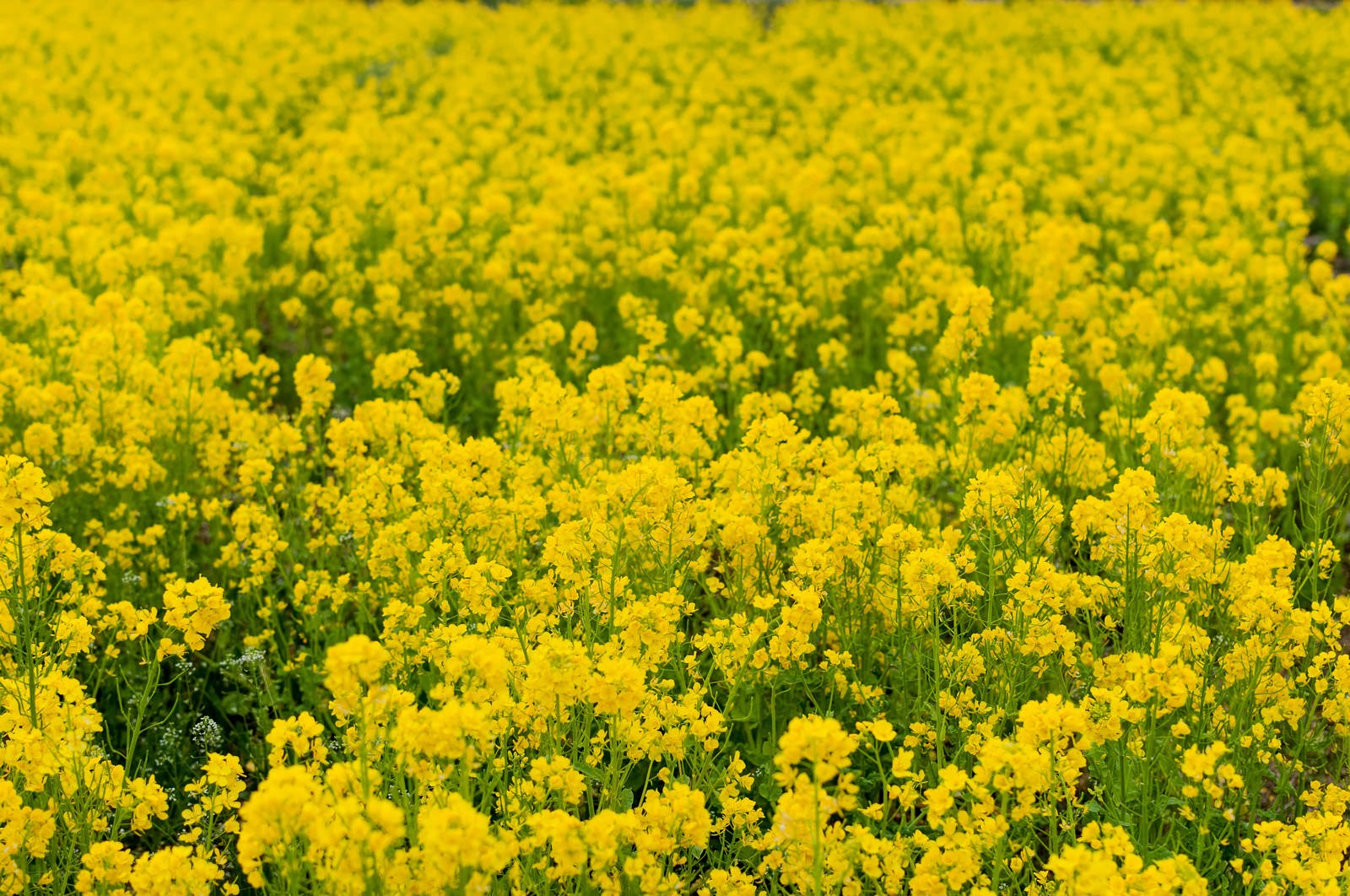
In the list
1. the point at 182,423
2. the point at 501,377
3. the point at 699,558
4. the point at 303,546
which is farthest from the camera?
the point at 501,377

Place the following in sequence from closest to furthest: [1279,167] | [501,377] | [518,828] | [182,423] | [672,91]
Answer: [518,828] < [182,423] < [501,377] < [1279,167] < [672,91]

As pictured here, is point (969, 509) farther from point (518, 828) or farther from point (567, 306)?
point (567, 306)

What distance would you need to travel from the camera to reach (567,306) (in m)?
7.47

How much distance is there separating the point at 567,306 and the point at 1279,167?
20.4 feet

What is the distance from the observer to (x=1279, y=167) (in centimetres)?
1034

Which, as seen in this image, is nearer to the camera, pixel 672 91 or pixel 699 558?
pixel 699 558

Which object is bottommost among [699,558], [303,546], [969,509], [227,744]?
[227,744]

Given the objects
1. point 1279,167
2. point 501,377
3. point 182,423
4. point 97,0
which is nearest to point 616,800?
point 182,423

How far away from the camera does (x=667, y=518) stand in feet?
13.4

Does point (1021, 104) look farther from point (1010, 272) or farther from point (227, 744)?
point (227, 744)

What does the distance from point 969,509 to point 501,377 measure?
3.44 meters

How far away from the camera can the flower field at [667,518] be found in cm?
312

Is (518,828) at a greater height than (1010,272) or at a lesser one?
lesser

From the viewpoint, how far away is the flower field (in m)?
3.12
